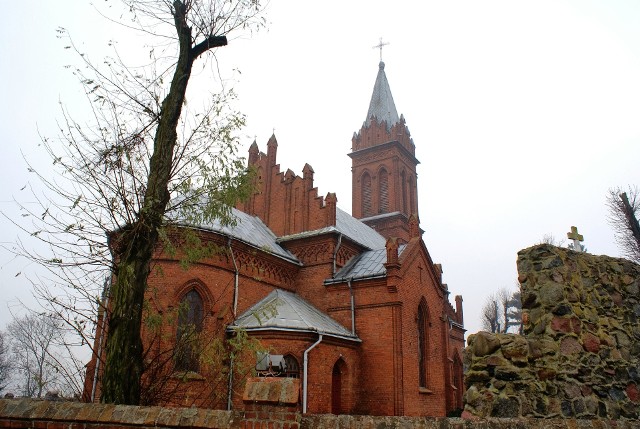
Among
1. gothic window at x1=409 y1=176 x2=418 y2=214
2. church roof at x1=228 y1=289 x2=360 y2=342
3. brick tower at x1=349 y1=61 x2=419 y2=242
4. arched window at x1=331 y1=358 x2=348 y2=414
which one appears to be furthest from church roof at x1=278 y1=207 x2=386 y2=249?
gothic window at x1=409 y1=176 x2=418 y2=214

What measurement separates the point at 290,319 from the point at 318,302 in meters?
3.99

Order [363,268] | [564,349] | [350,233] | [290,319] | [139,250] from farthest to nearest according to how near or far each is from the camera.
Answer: [350,233] < [363,268] < [290,319] < [139,250] < [564,349]

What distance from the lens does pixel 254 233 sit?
69.0 feet

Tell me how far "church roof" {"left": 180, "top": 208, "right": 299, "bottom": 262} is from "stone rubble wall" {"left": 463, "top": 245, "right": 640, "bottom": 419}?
480 inches

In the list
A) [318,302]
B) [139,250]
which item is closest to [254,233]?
[318,302]

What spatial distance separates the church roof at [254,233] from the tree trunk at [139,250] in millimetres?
9168

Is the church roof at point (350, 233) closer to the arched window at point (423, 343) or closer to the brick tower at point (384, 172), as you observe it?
the arched window at point (423, 343)

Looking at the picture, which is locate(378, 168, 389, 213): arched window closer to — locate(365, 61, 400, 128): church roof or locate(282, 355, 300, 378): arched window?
locate(365, 61, 400, 128): church roof

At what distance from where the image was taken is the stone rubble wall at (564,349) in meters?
6.00

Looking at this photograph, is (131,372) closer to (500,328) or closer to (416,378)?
(416,378)

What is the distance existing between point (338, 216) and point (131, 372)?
63.9ft

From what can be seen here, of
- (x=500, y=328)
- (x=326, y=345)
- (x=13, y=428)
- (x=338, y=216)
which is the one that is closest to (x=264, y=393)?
(x=13, y=428)

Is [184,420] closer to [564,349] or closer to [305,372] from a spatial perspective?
[564,349]

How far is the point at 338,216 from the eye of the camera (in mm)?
25750
